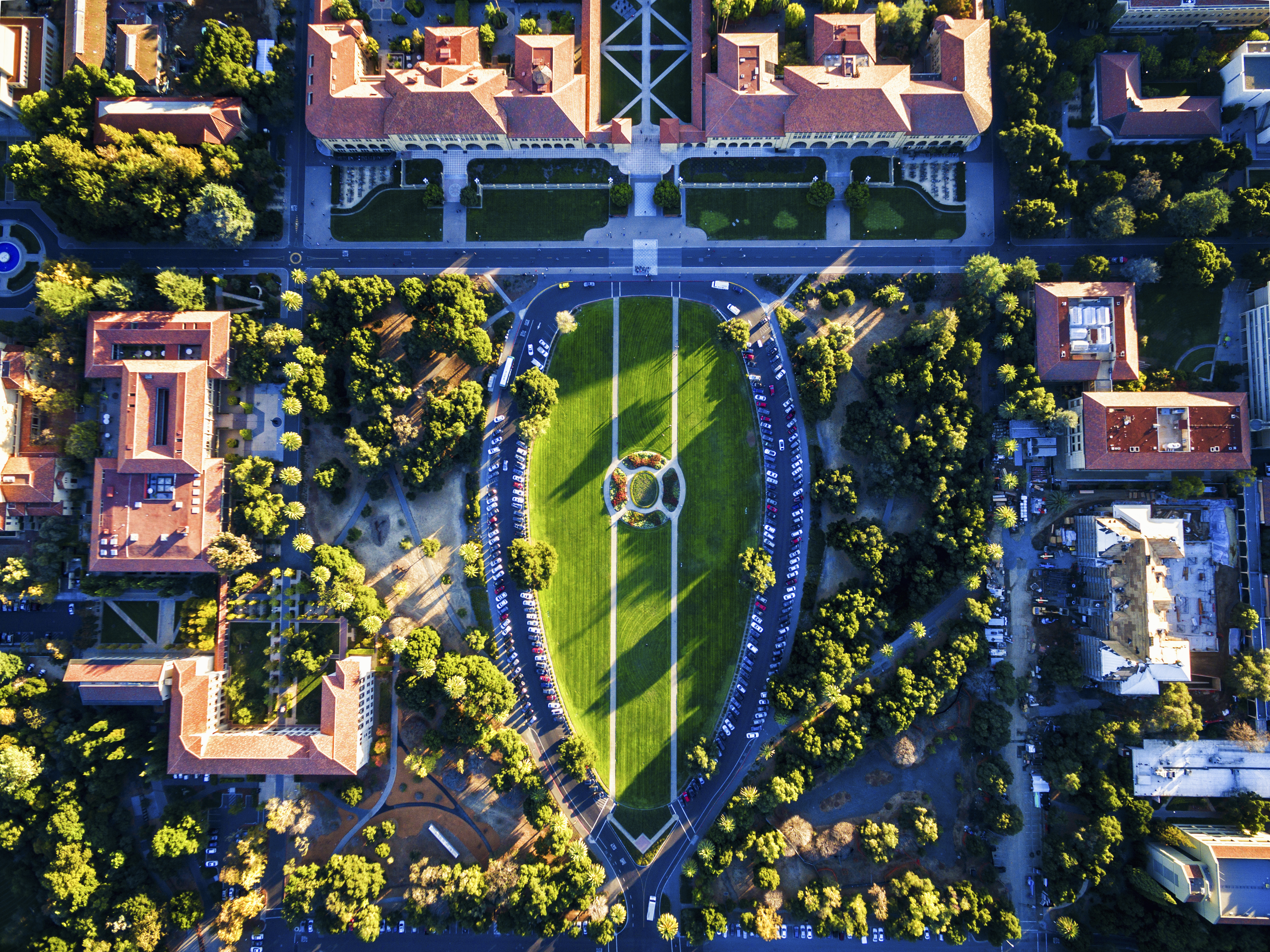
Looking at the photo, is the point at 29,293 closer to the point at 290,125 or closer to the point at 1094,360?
the point at 290,125

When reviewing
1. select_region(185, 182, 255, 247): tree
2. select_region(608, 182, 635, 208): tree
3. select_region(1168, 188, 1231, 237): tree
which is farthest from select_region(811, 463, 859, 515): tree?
select_region(185, 182, 255, 247): tree

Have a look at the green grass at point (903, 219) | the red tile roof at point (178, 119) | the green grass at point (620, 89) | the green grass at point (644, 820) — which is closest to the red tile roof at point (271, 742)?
the green grass at point (644, 820)

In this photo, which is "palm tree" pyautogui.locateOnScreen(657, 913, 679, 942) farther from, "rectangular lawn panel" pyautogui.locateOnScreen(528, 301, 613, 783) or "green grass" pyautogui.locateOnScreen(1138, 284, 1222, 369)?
"green grass" pyautogui.locateOnScreen(1138, 284, 1222, 369)

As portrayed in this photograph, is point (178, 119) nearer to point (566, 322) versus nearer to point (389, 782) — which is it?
point (566, 322)

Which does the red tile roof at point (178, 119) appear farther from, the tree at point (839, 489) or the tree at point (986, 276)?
the tree at point (986, 276)

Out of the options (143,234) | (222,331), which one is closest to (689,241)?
(222,331)

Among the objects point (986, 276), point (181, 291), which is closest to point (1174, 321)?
point (986, 276)

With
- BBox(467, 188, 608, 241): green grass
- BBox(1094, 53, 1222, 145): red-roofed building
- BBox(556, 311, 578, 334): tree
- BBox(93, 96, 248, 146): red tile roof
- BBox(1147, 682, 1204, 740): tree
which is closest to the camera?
BBox(1147, 682, 1204, 740): tree
